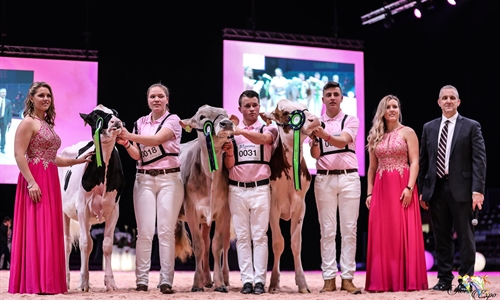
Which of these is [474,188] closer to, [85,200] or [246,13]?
[85,200]

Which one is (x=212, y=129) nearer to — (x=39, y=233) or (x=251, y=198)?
(x=251, y=198)

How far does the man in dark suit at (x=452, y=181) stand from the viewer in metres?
5.66

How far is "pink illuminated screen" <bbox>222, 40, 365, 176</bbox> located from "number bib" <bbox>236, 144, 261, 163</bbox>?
5285 millimetres

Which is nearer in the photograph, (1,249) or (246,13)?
(1,249)

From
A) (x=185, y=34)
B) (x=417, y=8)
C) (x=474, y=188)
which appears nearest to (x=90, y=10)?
(x=185, y=34)

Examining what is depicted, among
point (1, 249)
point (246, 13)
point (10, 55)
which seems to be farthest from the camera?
point (246, 13)

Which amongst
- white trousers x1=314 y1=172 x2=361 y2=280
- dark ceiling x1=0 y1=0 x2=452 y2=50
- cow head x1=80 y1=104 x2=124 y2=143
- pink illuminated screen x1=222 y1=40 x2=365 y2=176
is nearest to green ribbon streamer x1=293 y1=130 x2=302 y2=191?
white trousers x1=314 y1=172 x2=361 y2=280

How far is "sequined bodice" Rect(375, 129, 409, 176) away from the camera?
5.91 meters

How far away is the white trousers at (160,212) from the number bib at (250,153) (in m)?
0.65

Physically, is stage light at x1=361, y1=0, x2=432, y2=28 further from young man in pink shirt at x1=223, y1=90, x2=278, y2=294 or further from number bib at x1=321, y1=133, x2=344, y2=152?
young man in pink shirt at x1=223, y1=90, x2=278, y2=294

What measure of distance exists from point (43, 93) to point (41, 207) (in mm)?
988

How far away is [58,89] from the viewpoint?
427 inches

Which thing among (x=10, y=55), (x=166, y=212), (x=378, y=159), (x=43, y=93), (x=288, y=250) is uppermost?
(x=10, y=55)

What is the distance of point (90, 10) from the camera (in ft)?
39.2
